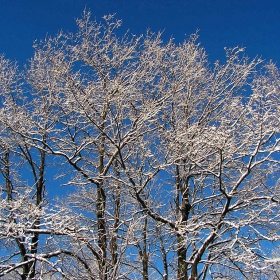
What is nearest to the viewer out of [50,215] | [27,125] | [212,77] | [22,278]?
[50,215]

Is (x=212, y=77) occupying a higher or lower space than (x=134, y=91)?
higher

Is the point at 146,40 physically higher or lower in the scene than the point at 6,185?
higher

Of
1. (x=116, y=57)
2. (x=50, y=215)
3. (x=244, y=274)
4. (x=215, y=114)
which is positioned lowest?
(x=244, y=274)

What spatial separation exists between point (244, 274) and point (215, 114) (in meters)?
4.22

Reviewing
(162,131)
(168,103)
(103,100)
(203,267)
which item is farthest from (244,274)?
(103,100)

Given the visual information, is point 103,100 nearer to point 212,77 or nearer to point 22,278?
point 212,77

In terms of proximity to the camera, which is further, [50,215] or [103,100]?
[103,100]

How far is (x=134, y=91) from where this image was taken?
30.1 feet

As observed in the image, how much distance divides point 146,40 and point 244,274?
6385 millimetres

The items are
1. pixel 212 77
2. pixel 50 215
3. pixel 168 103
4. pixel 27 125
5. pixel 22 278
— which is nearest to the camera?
pixel 50 215

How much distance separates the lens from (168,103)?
31.3 ft

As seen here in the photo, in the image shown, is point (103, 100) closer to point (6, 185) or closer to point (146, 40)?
point (146, 40)

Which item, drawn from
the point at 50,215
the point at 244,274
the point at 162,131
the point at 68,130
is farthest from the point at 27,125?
the point at 244,274

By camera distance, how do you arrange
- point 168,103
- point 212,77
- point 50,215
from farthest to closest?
point 212,77
point 168,103
point 50,215
